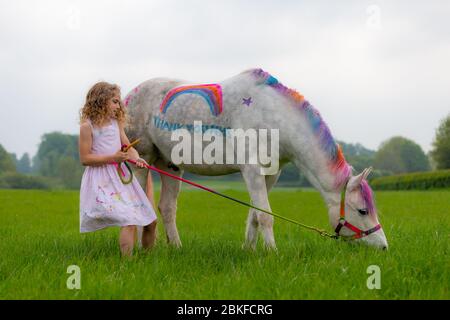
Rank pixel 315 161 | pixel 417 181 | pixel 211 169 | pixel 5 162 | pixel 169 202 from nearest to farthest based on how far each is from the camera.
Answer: pixel 315 161
pixel 211 169
pixel 169 202
pixel 417 181
pixel 5 162

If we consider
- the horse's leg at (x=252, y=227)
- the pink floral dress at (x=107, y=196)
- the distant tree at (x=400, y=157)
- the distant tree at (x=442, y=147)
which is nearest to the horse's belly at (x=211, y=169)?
the horse's leg at (x=252, y=227)

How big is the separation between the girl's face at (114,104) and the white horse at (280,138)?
97cm

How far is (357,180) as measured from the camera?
5.04 meters

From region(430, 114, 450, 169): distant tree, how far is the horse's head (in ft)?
133

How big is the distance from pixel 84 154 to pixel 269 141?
Answer: 193 cm

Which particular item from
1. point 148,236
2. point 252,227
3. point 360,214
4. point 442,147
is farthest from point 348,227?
point 442,147

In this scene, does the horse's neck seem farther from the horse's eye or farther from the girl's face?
the girl's face

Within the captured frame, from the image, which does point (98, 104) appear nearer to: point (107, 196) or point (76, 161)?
point (107, 196)

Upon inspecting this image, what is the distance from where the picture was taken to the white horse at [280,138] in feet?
16.8

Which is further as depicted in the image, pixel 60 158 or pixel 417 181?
pixel 60 158

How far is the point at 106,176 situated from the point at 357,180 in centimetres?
253

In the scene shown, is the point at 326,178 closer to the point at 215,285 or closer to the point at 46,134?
the point at 215,285

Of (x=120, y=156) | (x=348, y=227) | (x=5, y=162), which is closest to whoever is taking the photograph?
(x=120, y=156)
